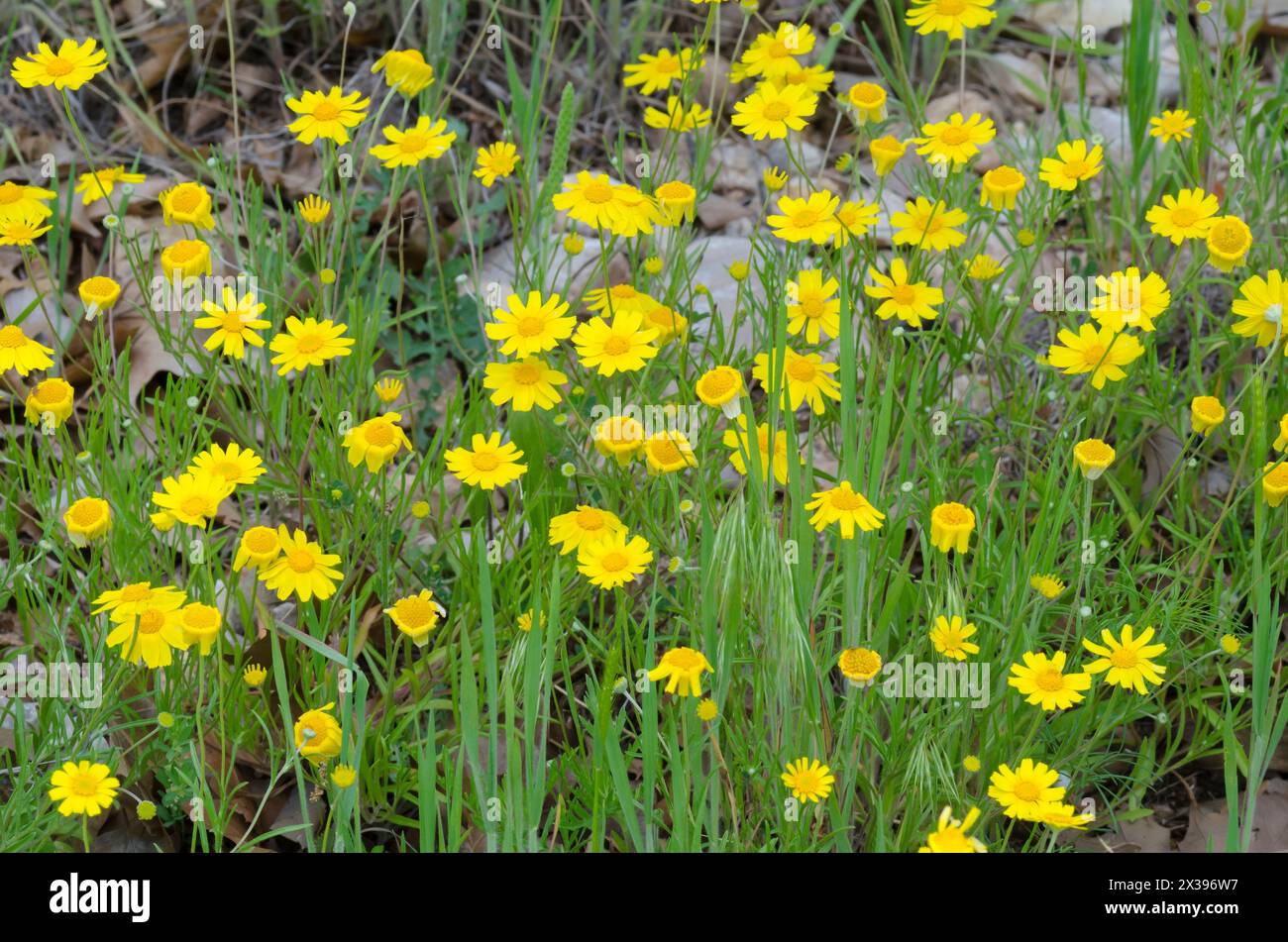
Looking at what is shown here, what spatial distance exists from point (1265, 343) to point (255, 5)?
2.39m

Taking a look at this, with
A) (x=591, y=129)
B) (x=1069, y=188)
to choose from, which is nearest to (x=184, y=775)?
(x=1069, y=188)

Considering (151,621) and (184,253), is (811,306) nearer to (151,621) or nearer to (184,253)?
(184,253)

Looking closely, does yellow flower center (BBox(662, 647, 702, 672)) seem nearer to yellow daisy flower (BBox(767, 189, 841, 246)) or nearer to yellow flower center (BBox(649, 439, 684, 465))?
yellow flower center (BBox(649, 439, 684, 465))

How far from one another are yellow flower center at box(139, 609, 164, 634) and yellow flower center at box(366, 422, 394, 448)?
33cm

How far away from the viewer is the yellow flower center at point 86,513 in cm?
177

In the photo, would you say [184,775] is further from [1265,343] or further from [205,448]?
[1265,343]

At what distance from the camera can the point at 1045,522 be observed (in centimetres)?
183

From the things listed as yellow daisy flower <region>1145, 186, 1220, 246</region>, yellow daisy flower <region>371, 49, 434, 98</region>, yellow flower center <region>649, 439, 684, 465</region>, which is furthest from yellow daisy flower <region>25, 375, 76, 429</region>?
yellow daisy flower <region>1145, 186, 1220, 246</region>

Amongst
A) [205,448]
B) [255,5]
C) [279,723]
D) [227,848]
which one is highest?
[255,5]

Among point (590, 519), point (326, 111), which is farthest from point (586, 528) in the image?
point (326, 111)

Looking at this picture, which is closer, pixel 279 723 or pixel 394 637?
pixel 279 723

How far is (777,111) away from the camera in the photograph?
84.4 inches

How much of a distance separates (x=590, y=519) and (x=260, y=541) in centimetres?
41

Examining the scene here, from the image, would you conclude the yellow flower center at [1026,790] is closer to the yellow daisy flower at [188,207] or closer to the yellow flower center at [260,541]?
the yellow flower center at [260,541]
